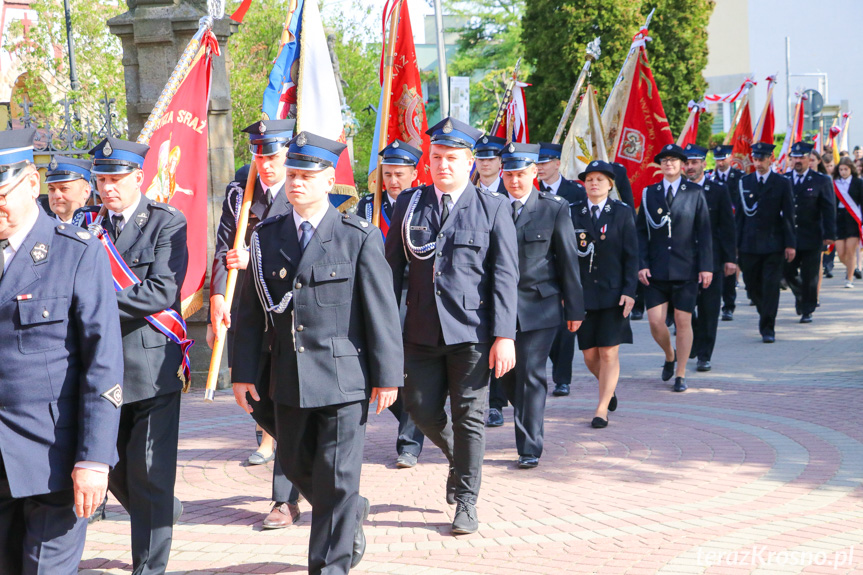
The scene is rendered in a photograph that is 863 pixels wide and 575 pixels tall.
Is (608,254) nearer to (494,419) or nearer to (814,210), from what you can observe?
(494,419)

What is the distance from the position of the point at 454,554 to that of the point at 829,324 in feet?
34.2

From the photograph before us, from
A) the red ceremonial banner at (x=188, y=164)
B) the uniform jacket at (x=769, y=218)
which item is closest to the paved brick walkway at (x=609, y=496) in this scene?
the red ceremonial banner at (x=188, y=164)

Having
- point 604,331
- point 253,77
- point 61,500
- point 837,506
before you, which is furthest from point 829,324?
point 253,77

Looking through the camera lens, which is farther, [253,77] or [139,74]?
[253,77]

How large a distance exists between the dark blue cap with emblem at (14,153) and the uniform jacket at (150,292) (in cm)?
134

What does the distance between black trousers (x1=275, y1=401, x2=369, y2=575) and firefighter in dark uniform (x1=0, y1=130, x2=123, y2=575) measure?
121 cm

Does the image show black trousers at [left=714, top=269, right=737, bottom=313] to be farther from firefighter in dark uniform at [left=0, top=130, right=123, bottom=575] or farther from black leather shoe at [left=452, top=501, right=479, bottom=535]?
firefighter in dark uniform at [left=0, top=130, right=123, bottom=575]

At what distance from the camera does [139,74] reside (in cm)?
1066

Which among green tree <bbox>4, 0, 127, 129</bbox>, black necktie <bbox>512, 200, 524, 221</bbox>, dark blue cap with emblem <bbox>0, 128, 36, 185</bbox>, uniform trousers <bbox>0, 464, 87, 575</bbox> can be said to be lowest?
uniform trousers <bbox>0, 464, 87, 575</bbox>

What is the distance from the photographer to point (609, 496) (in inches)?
244

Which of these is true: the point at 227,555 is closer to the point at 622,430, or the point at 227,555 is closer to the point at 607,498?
the point at 607,498

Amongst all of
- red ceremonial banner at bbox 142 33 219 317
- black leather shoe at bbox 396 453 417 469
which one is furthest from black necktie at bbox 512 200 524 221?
red ceremonial banner at bbox 142 33 219 317

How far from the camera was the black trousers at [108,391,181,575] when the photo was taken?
474 cm

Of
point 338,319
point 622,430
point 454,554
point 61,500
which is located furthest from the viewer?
point 622,430
